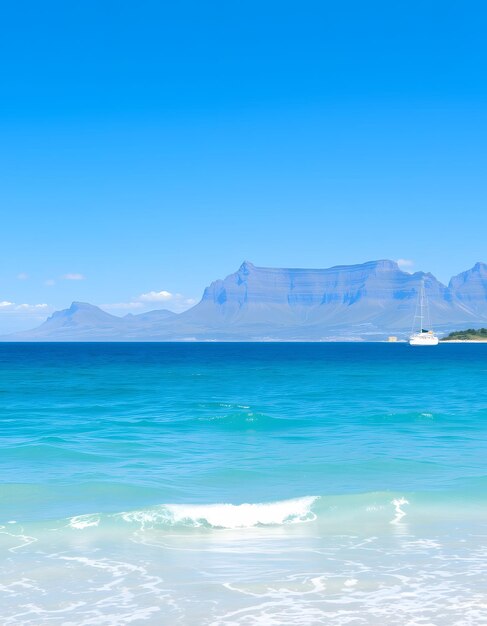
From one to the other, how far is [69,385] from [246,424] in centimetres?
3773

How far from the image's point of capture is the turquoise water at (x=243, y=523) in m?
12.2

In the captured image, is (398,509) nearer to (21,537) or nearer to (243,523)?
(243,523)

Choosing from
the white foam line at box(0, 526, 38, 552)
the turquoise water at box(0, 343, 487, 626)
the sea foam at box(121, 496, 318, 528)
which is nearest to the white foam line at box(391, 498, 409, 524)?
the turquoise water at box(0, 343, 487, 626)

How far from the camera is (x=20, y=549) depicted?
15281mm

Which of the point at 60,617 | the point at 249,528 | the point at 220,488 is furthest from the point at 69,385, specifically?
the point at 60,617

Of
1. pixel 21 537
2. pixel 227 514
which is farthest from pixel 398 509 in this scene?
pixel 21 537

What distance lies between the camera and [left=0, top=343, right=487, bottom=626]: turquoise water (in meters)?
12.2

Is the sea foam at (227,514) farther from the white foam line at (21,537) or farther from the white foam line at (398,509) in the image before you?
the white foam line at (21,537)

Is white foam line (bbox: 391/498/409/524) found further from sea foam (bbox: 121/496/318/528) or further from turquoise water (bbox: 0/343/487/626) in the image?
sea foam (bbox: 121/496/318/528)

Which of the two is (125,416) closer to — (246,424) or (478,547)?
(246,424)

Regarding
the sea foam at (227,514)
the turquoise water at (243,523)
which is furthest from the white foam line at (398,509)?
the sea foam at (227,514)

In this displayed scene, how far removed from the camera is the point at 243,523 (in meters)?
17.7

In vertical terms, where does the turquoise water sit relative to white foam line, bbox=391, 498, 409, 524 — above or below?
below

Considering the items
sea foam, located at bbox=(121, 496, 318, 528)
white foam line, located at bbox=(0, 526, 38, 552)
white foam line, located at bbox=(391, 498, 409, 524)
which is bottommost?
white foam line, located at bbox=(0, 526, 38, 552)
